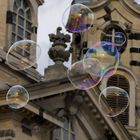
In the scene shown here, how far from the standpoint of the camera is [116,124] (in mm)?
41375

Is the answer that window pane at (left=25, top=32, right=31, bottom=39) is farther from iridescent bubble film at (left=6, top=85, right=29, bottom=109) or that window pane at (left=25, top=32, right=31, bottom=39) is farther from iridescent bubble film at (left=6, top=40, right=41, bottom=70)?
iridescent bubble film at (left=6, top=85, right=29, bottom=109)

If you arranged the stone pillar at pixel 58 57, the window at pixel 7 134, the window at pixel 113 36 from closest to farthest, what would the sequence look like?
the window at pixel 7 134 < the stone pillar at pixel 58 57 < the window at pixel 113 36

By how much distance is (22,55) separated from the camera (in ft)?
134

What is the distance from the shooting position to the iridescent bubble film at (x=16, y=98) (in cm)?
3231

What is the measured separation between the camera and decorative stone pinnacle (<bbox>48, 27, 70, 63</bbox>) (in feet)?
124

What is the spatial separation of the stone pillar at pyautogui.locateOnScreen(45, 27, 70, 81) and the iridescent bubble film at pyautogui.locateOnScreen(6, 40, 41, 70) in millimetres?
900

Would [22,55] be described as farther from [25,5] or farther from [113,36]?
[113,36]

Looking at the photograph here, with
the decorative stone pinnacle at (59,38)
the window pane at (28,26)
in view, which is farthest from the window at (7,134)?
the window pane at (28,26)

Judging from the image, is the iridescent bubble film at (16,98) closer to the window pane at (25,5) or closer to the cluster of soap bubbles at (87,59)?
the cluster of soap bubbles at (87,59)

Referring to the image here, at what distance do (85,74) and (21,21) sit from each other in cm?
735

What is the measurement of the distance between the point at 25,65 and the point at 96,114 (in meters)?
7.37

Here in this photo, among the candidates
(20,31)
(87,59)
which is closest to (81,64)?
(87,59)

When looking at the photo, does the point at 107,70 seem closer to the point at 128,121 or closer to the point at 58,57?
the point at 58,57

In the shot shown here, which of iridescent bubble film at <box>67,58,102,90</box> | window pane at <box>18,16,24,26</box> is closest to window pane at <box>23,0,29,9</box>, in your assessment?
window pane at <box>18,16,24,26</box>
